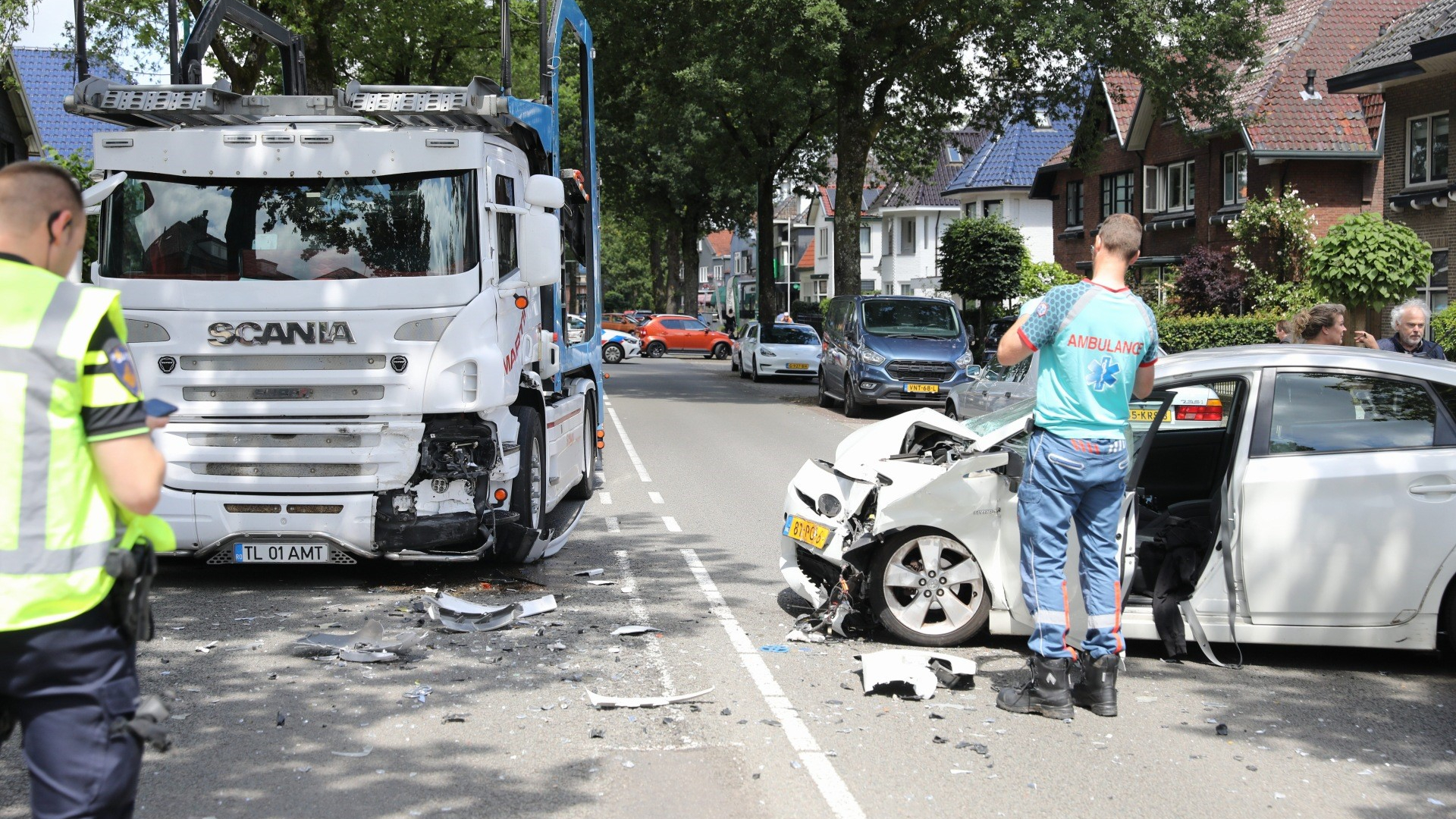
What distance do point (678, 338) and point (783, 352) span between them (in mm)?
18694

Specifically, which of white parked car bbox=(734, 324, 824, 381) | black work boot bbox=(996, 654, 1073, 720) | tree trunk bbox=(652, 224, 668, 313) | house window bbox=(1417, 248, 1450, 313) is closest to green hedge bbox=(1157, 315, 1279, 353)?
house window bbox=(1417, 248, 1450, 313)

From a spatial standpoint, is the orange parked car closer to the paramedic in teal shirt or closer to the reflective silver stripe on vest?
the paramedic in teal shirt

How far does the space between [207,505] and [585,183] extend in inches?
194

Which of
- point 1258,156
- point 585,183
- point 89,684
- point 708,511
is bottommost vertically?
point 708,511

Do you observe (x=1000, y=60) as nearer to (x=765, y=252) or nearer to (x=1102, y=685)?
(x=765, y=252)

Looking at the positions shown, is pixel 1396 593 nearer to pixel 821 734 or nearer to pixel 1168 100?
pixel 821 734

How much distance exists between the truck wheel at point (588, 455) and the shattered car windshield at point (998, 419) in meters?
4.81

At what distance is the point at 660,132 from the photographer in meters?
33.2

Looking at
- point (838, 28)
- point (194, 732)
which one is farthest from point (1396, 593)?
point (838, 28)

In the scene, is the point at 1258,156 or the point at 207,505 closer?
the point at 207,505

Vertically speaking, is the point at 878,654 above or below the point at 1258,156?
below

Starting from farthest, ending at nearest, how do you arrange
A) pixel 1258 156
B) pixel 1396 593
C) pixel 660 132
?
pixel 660 132 → pixel 1258 156 → pixel 1396 593

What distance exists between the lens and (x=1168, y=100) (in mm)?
24719

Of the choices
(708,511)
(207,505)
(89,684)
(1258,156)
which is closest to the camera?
(89,684)
